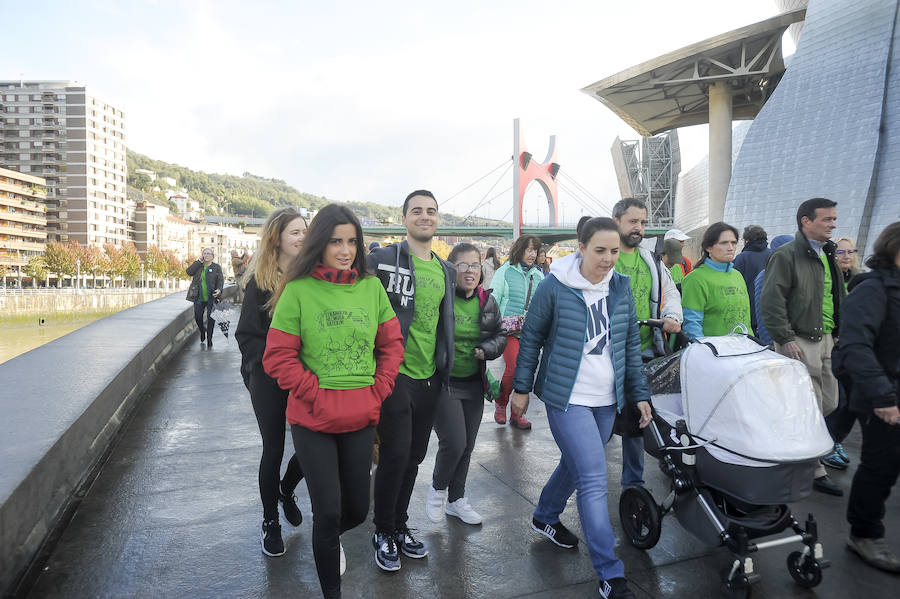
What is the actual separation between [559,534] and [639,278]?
Result: 168 cm

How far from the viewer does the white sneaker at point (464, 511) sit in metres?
3.31

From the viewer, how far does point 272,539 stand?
115 inches

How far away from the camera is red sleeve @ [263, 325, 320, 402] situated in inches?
89.5

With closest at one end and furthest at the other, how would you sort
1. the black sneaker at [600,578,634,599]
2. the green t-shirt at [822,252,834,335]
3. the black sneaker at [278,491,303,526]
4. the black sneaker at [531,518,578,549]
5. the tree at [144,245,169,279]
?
the black sneaker at [600,578,634,599] → the black sneaker at [531,518,578,549] → the black sneaker at [278,491,303,526] → the green t-shirt at [822,252,834,335] → the tree at [144,245,169,279]

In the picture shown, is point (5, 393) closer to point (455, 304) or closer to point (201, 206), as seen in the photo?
point (455, 304)

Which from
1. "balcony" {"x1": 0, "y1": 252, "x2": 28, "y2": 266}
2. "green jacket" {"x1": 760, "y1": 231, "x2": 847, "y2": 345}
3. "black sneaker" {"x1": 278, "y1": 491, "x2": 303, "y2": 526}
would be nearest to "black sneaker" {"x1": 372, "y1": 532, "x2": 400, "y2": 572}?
"black sneaker" {"x1": 278, "y1": 491, "x2": 303, "y2": 526}

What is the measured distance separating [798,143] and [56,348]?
28.4 metres

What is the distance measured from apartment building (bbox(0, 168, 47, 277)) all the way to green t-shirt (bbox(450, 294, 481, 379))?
8939 cm

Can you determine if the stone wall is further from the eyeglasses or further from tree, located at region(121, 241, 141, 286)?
the eyeglasses

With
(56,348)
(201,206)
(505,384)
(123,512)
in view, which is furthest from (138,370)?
(201,206)

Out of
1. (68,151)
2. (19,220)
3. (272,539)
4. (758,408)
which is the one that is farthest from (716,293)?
(68,151)

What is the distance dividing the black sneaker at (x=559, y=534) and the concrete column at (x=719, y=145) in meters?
38.9

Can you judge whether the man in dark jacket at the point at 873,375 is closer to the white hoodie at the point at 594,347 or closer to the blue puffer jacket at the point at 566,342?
the blue puffer jacket at the point at 566,342

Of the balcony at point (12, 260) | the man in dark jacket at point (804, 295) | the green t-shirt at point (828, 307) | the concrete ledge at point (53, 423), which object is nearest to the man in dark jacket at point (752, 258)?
the green t-shirt at point (828, 307)
